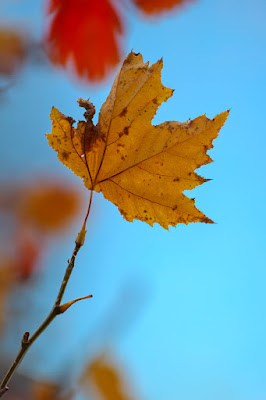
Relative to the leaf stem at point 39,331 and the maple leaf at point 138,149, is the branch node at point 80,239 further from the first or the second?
the maple leaf at point 138,149

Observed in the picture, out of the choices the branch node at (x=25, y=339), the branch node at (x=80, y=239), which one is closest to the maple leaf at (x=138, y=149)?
the branch node at (x=80, y=239)

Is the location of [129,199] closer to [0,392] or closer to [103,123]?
[103,123]

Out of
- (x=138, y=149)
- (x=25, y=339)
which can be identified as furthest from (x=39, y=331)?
(x=138, y=149)

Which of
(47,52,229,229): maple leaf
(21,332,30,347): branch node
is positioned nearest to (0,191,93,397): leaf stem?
(21,332,30,347): branch node

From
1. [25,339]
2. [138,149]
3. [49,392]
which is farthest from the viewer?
[49,392]

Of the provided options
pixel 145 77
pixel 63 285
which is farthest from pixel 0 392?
pixel 145 77

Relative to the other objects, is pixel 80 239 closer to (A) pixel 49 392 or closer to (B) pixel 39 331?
(B) pixel 39 331

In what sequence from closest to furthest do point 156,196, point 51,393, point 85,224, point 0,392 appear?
point 0,392, point 85,224, point 156,196, point 51,393

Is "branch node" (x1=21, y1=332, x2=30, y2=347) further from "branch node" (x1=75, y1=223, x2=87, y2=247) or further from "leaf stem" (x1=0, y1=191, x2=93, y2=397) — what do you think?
"branch node" (x1=75, y1=223, x2=87, y2=247)
